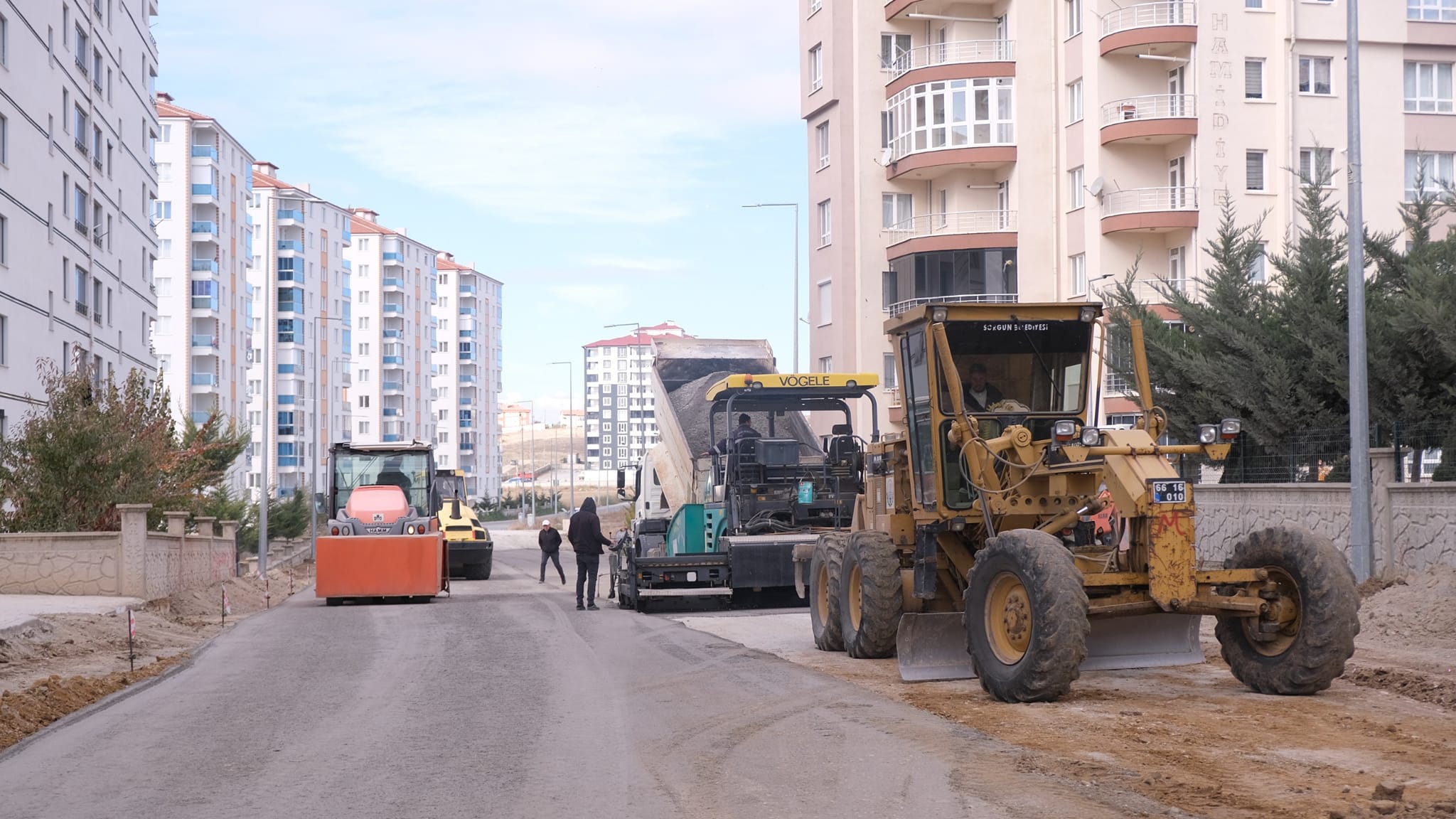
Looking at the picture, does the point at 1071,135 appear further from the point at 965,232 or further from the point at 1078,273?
the point at 965,232

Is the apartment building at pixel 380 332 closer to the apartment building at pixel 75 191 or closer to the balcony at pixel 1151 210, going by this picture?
the apartment building at pixel 75 191

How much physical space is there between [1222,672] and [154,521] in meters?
22.3

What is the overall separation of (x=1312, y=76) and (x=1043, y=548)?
34139mm

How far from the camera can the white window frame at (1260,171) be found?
131 ft

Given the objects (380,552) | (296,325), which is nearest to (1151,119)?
(380,552)

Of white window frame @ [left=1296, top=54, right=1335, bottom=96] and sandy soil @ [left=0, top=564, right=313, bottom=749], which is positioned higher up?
white window frame @ [left=1296, top=54, right=1335, bottom=96]

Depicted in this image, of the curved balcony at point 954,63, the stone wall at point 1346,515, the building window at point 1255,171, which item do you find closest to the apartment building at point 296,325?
the curved balcony at point 954,63

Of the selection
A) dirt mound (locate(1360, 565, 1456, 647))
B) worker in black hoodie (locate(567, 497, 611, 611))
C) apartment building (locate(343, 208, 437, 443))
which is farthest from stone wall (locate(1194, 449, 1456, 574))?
apartment building (locate(343, 208, 437, 443))

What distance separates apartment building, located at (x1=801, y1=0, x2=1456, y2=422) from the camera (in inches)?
1564

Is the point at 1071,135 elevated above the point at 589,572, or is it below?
above

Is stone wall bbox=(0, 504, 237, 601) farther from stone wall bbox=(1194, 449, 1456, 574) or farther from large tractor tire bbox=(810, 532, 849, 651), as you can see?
stone wall bbox=(1194, 449, 1456, 574)

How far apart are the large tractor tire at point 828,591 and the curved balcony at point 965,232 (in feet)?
102

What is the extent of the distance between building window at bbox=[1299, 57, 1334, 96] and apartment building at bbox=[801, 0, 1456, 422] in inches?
1.7

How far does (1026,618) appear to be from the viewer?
10.7 meters
